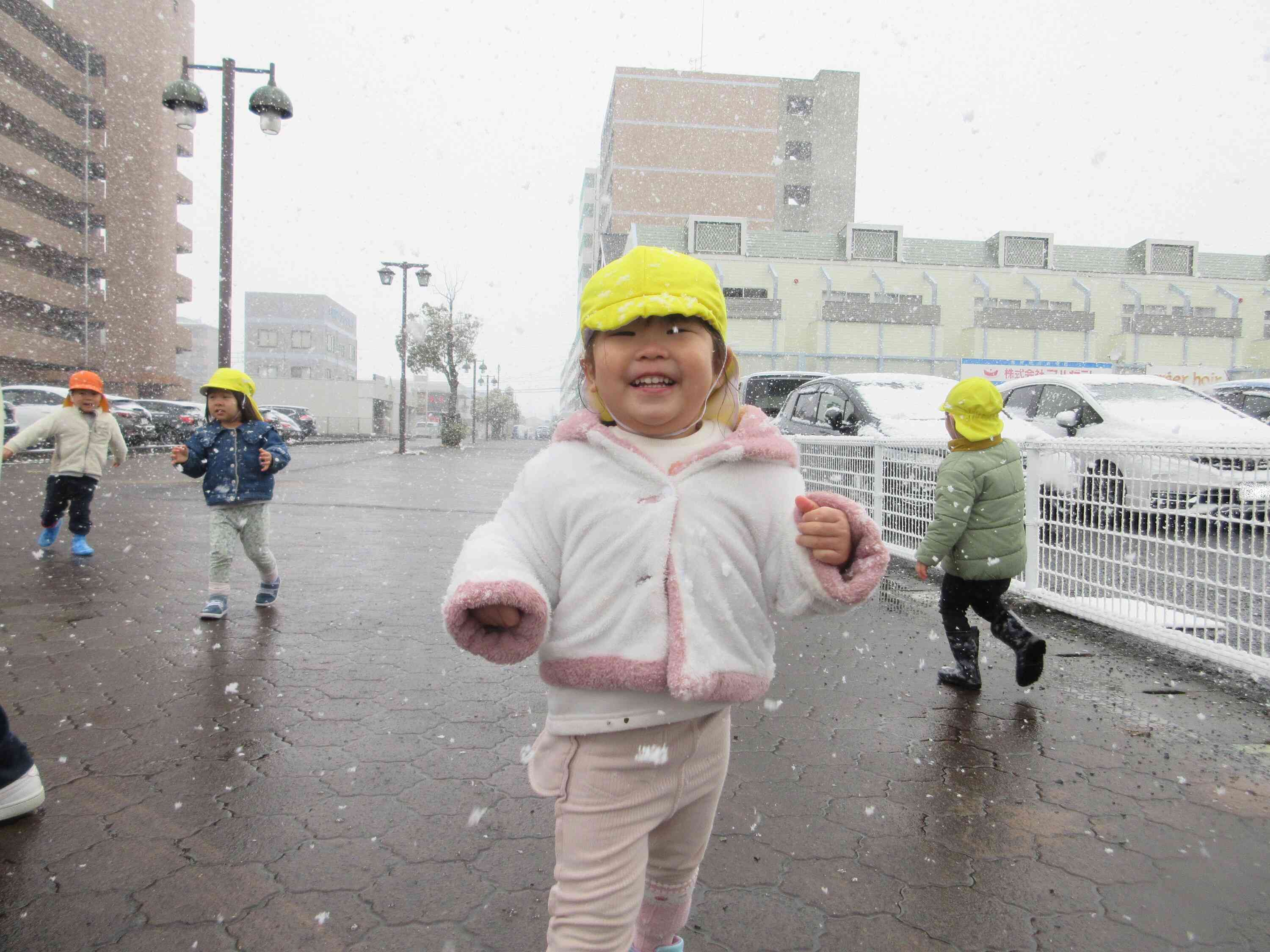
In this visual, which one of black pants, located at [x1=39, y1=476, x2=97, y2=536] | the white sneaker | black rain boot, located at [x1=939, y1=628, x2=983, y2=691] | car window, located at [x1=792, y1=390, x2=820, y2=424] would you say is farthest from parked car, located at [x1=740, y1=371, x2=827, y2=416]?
the white sneaker

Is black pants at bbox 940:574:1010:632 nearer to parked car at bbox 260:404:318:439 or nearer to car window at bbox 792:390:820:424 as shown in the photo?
car window at bbox 792:390:820:424

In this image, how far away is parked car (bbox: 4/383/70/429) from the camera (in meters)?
18.8

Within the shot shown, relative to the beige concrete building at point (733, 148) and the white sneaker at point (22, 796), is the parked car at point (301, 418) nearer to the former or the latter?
the beige concrete building at point (733, 148)

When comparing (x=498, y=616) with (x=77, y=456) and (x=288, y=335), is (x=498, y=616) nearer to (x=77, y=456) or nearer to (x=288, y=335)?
(x=77, y=456)

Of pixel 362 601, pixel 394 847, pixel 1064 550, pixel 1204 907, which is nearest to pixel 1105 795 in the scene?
pixel 1204 907

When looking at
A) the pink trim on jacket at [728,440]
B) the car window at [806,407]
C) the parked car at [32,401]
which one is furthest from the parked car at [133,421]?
the pink trim on jacket at [728,440]

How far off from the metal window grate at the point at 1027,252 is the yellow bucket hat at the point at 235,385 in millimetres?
39463

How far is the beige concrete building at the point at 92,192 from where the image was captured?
37.4 metres

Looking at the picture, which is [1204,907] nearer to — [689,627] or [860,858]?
[860,858]

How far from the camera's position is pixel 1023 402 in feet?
34.8

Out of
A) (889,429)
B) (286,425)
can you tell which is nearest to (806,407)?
(889,429)

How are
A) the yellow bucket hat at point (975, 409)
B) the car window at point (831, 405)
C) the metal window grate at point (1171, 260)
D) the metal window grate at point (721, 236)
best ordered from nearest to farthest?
1. the yellow bucket hat at point (975, 409)
2. the car window at point (831, 405)
3. the metal window grate at point (721, 236)
4. the metal window grate at point (1171, 260)

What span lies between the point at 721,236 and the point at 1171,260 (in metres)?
21.2

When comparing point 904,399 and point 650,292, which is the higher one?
point 904,399
